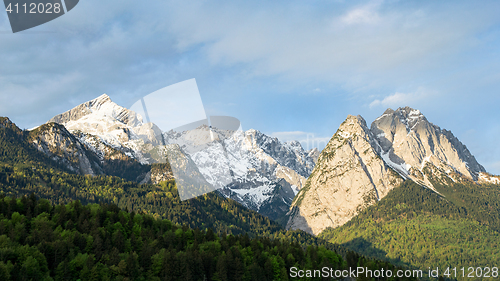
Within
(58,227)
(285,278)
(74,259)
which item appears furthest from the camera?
(285,278)

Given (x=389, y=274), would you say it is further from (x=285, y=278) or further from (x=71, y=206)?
(x=71, y=206)

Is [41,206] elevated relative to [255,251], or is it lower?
elevated

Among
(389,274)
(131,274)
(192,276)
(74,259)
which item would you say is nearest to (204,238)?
(192,276)

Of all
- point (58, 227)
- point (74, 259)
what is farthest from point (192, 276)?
point (58, 227)

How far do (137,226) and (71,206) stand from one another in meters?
21.0

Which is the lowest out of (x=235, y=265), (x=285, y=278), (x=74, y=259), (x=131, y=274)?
(x=285, y=278)

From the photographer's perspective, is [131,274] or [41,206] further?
[41,206]

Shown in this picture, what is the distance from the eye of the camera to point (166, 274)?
90.8 m

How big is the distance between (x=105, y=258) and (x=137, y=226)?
26798 millimetres

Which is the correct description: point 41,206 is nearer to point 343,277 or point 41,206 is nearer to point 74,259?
point 74,259

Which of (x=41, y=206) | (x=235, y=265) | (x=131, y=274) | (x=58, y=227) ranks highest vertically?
(x=41, y=206)

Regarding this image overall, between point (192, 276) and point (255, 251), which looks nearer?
point (192, 276)

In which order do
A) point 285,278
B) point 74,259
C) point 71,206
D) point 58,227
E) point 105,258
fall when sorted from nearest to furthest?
point 74,259 < point 105,258 < point 58,227 < point 285,278 < point 71,206

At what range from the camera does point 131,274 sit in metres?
86.9
